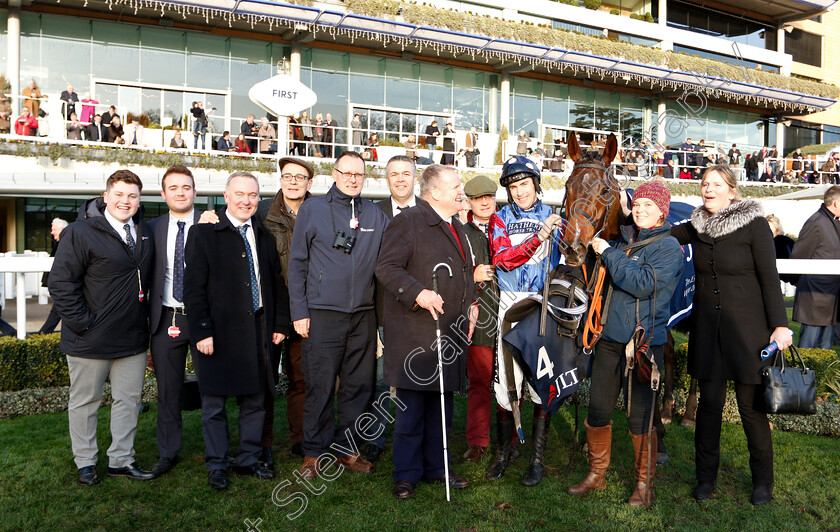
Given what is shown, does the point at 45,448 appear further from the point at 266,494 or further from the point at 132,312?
the point at 266,494

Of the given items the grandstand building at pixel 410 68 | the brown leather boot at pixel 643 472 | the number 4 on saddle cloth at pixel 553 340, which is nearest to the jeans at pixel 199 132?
the grandstand building at pixel 410 68

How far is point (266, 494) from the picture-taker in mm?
3971

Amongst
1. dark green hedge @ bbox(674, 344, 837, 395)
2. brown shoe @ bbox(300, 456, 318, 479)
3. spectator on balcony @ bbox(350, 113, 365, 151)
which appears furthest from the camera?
spectator on balcony @ bbox(350, 113, 365, 151)

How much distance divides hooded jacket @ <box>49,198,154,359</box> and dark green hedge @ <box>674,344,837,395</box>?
457cm

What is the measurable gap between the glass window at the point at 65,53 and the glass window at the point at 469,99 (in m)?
12.4

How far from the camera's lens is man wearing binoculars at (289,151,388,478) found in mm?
4234

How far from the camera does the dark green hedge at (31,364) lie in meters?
A: 5.71

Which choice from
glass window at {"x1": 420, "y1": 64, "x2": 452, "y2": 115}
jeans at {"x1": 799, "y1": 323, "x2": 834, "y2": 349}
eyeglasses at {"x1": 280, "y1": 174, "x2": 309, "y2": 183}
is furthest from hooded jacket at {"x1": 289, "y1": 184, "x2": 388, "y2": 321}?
glass window at {"x1": 420, "y1": 64, "x2": 452, "y2": 115}

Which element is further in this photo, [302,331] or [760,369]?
[302,331]

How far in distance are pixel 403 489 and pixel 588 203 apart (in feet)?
6.97

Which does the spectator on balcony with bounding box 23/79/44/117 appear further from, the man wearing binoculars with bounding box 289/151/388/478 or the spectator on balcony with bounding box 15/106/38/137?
the man wearing binoculars with bounding box 289/151/388/478

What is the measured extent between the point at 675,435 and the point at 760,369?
165cm

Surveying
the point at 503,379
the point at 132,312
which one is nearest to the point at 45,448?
the point at 132,312

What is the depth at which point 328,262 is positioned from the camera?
4.26 metres
